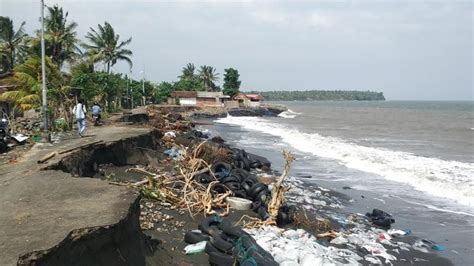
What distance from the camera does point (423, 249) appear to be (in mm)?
9016

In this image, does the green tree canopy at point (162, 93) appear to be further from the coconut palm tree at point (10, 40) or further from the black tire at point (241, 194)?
the black tire at point (241, 194)

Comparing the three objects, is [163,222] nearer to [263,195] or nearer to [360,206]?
[263,195]

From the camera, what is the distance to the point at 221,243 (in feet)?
24.8

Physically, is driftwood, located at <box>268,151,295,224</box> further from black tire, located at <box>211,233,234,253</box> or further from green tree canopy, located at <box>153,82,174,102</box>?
green tree canopy, located at <box>153,82,174,102</box>

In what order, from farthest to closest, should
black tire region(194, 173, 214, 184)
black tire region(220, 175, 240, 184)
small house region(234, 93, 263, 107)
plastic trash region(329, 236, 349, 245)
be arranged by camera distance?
1. small house region(234, 93, 263, 107)
2. black tire region(194, 173, 214, 184)
3. black tire region(220, 175, 240, 184)
4. plastic trash region(329, 236, 349, 245)

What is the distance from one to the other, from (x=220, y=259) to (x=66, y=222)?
8.99 feet

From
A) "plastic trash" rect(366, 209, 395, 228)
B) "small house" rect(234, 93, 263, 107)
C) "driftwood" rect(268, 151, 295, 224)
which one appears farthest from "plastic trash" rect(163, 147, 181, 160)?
"small house" rect(234, 93, 263, 107)

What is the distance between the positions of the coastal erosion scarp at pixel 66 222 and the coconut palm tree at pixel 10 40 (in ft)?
125

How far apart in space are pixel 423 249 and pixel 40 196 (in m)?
7.45

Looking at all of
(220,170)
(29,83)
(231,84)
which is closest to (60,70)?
(29,83)

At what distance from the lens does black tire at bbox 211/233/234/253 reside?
7.41 meters

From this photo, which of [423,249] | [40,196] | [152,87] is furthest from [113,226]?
[152,87]

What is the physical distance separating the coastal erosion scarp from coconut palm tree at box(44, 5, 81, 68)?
115 feet

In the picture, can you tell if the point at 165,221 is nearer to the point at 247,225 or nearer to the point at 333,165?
the point at 247,225
